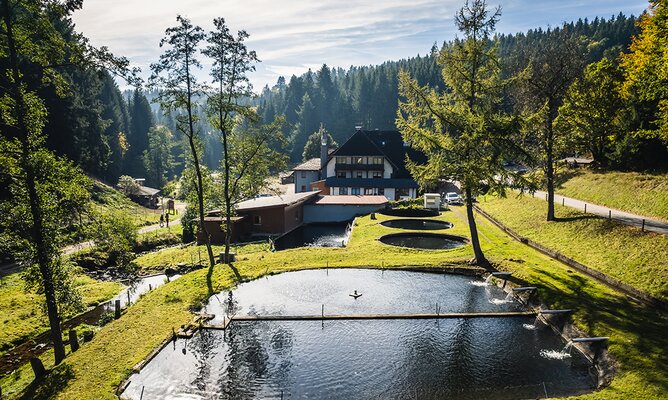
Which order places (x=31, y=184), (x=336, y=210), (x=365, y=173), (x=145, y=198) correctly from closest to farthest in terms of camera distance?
1. (x=31, y=184)
2. (x=336, y=210)
3. (x=365, y=173)
4. (x=145, y=198)

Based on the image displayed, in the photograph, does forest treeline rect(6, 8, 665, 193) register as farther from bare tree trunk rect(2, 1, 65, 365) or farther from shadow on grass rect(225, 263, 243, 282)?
shadow on grass rect(225, 263, 243, 282)

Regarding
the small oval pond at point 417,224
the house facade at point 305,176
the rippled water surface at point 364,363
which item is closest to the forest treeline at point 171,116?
the rippled water surface at point 364,363

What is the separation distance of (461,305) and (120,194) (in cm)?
7253

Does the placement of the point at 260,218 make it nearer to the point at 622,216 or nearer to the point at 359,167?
the point at 359,167

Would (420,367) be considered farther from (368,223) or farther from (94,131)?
(94,131)

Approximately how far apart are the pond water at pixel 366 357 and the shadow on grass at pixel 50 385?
2709 millimetres

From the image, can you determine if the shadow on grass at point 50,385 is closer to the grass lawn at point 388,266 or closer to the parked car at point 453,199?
the grass lawn at point 388,266

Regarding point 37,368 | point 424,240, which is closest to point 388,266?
point 424,240

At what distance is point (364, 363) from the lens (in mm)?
16969

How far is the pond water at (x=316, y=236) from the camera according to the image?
140 ft

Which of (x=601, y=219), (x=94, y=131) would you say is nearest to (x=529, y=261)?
(x=601, y=219)

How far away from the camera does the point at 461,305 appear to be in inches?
915

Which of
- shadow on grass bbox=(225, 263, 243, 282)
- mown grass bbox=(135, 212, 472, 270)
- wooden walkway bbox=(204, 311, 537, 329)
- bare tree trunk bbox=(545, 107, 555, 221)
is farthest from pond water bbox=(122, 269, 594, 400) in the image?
bare tree trunk bbox=(545, 107, 555, 221)

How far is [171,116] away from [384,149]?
2016 inches
